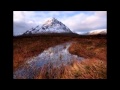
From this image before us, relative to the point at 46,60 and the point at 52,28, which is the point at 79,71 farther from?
the point at 52,28

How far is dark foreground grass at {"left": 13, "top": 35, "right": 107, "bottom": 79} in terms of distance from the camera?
458cm

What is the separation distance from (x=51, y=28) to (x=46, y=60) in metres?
0.58

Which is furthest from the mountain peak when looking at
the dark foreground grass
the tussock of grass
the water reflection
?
the tussock of grass

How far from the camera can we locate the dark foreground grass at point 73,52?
458 cm

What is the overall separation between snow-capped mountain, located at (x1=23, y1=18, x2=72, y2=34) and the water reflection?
280mm

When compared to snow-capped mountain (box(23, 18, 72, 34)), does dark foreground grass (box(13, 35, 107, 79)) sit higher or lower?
lower

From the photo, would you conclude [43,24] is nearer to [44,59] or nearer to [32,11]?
[32,11]

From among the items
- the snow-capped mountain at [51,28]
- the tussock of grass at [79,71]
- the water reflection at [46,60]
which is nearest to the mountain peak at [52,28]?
the snow-capped mountain at [51,28]

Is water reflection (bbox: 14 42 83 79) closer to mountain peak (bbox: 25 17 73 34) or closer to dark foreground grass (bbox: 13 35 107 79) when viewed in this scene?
dark foreground grass (bbox: 13 35 107 79)

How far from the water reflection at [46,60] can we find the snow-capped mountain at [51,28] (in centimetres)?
28

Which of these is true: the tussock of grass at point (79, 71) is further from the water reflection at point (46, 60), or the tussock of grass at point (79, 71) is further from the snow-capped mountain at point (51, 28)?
the snow-capped mountain at point (51, 28)

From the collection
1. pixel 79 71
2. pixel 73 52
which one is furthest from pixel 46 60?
pixel 79 71
